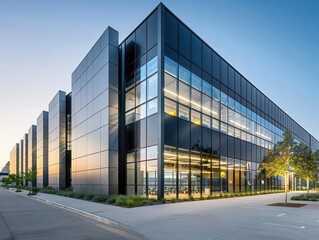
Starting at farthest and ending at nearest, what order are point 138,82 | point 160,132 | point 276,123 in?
1. point 276,123
2. point 138,82
3. point 160,132

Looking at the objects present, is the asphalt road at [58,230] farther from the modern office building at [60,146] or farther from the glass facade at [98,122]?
the modern office building at [60,146]

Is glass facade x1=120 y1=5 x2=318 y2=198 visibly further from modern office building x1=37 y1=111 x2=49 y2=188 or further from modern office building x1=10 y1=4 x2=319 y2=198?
modern office building x1=37 y1=111 x2=49 y2=188

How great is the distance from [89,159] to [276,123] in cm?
3429

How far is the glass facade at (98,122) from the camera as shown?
80.1 feet

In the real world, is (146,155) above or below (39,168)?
above

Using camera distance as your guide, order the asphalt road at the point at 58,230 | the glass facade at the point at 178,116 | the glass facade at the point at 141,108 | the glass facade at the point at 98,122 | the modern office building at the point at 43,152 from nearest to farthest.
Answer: the asphalt road at the point at 58,230
the glass facade at the point at 178,116
the glass facade at the point at 141,108
the glass facade at the point at 98,122
the modern office building at the point at 43,152

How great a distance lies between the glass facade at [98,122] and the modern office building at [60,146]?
1022 centimetres

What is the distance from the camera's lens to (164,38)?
70.8 feet

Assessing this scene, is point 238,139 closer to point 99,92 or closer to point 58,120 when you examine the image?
point 99,92

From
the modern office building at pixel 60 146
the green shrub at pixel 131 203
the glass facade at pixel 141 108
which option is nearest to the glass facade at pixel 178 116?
the glass facade at pixel 141 108

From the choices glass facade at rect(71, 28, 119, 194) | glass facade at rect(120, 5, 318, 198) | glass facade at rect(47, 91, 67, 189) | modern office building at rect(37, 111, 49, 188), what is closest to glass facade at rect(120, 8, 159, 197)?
glass facade at rect(120, 5, 318, 198)

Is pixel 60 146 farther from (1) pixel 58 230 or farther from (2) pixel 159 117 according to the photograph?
(1) pixel 58 230

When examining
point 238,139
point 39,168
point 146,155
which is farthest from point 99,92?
point 39,168

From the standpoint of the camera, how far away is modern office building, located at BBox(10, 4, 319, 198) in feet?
69.4
